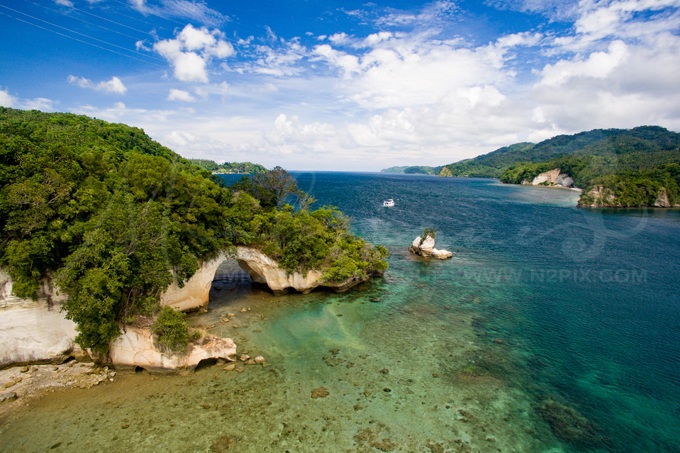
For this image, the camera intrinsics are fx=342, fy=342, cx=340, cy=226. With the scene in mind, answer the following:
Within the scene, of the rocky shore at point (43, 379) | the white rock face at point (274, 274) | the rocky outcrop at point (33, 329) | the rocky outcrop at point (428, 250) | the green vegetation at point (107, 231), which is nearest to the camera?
the rocky shore at point (43, 379)

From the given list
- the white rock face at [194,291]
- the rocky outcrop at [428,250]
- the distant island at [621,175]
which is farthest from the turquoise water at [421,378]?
the distant island at [621,175]

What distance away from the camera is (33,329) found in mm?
18750

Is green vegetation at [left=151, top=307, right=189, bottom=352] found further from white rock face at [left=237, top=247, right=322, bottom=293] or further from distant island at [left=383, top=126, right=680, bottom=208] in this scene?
distant island at [left=383, top=126, right=680, bottom=208]

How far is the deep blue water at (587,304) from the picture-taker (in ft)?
59.2

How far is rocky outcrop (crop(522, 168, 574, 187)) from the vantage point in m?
155

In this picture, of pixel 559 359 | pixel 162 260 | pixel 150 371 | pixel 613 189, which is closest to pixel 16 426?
pixel 150 371

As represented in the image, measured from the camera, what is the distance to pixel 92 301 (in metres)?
17.0

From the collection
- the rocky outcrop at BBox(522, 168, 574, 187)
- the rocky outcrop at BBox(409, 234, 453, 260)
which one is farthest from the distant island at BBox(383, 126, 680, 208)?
the rocky outcrop at BBox(409, 234, 453, 260)

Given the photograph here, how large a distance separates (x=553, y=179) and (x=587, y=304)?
514 ft

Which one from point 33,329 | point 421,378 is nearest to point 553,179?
point 421,378

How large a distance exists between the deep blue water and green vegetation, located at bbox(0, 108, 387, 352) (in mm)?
15807

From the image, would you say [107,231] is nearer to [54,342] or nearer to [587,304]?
[54,342]

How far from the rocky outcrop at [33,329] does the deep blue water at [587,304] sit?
25.8m

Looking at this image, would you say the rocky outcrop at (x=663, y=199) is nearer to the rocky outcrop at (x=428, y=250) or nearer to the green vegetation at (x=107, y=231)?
the rocky outcrop at (x=428, y=250)
